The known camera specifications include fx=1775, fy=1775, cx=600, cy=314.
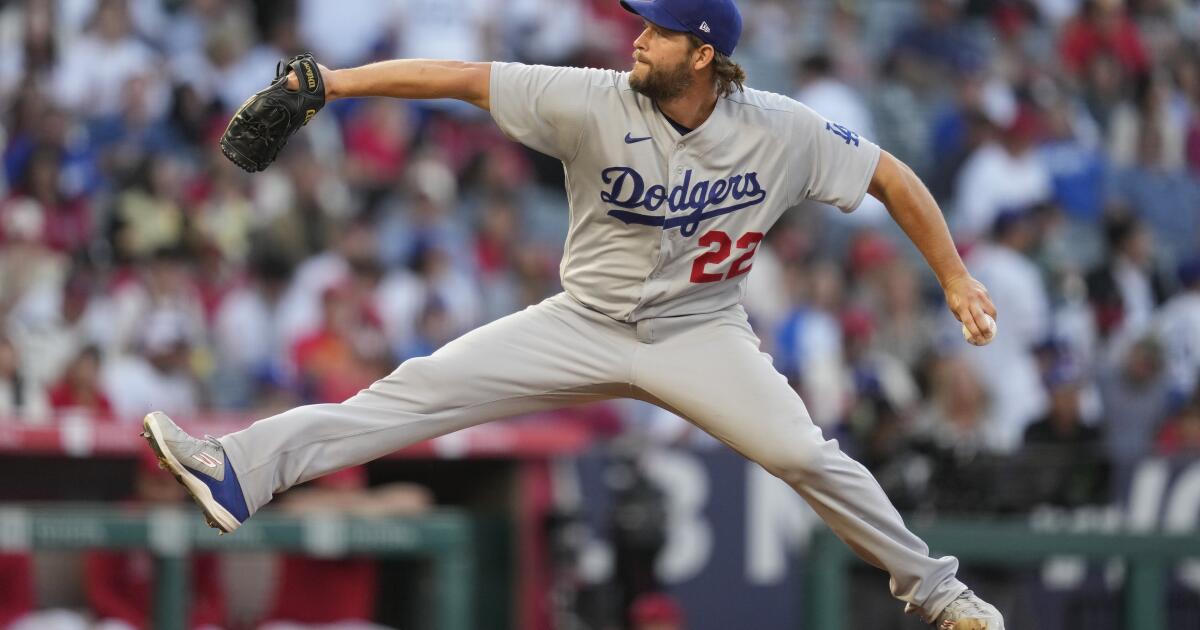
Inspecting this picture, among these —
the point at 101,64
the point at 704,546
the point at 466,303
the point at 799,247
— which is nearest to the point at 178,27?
the point at 101,64

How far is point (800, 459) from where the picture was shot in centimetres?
526

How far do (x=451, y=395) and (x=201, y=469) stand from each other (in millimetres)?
779

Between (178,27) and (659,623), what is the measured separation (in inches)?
217

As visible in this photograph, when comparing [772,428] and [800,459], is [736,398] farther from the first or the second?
[800,459]

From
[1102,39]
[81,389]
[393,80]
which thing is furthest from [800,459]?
[1102,39]

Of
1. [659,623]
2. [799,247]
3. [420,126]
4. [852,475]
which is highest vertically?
[420,126]

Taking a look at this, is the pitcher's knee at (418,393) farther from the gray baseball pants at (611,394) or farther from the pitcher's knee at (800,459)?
the pitcher's knee at (800,459)

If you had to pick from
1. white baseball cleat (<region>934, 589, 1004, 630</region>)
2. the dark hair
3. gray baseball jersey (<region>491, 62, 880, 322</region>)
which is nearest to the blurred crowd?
white baseball cleat (<region>934, 589, 1004, 630</region>)

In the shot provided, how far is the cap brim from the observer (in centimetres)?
516

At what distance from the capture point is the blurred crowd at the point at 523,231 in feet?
30.9

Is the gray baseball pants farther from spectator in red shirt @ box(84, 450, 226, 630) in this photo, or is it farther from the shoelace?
spectator in red shirt @ box(84, 450, 226, 630)

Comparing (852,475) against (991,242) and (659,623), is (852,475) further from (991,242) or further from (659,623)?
(991,242)

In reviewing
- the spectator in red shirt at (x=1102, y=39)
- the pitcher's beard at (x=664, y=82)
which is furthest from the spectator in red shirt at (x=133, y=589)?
the spectator in red shirt at (x=1102, y=39)

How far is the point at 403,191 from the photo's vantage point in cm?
1097
